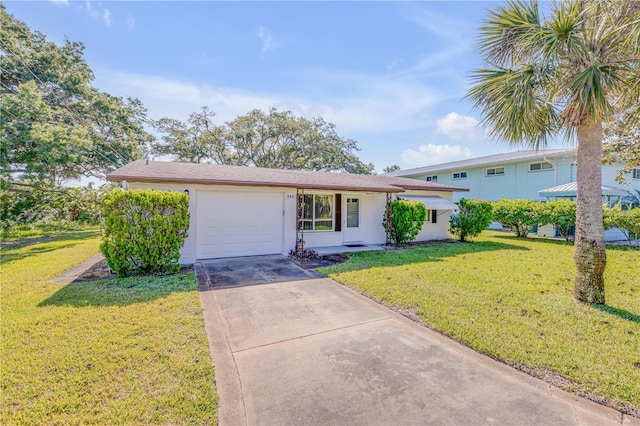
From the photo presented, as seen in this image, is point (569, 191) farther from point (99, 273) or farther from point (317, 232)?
point (99, 273)

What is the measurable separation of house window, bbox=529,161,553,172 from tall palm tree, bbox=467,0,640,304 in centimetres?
1425

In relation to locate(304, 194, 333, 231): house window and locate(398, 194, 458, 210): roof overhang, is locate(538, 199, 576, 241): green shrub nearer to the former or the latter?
locate(398, 194, 458, 210): roof overhang

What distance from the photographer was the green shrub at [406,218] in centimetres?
1255

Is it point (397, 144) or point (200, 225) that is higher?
point (397, 144)

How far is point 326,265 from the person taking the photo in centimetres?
910

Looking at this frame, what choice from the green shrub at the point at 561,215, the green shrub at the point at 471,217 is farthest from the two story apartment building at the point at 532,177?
the green shrub at the point at 471,217

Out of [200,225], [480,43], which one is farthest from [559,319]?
[200,225]

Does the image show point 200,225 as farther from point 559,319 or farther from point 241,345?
point 559,319

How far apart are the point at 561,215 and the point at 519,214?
1801mm

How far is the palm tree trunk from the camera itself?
5.55m

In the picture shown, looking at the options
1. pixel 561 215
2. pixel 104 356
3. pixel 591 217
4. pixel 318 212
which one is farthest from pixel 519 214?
pixel 104 356

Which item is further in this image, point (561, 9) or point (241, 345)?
point (561, 9)

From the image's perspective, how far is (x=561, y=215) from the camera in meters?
14.2

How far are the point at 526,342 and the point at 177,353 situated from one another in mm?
5058
